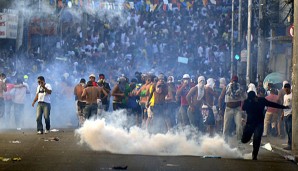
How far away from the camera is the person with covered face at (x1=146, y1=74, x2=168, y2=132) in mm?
21062

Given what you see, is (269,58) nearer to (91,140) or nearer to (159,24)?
(159,24)

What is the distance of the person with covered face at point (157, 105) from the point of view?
→ 21062mm

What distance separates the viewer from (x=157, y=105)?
2114 cm

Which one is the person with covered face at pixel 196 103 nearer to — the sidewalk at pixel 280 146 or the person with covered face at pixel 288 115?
the sidewalk at pixel 280 146

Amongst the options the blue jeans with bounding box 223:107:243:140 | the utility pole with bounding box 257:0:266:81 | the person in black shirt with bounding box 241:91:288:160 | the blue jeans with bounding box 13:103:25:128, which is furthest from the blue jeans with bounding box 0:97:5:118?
the person in black shirt with bounding box 241:91:288:160

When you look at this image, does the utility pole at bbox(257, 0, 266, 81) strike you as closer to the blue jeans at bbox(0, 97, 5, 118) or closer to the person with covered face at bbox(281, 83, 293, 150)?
the person with covered face at bbox(281, 83, 293, 150)

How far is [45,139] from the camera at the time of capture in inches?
760

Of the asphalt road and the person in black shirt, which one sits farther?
the person in black shirt

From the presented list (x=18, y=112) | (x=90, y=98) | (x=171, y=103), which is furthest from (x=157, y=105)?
(x=18, y=112)

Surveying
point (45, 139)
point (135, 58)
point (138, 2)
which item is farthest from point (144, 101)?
point (138, 2)

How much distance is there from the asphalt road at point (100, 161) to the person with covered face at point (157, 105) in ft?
13.6

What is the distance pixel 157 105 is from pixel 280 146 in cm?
382

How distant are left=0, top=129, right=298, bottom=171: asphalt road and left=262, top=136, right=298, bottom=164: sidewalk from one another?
0.70 ft

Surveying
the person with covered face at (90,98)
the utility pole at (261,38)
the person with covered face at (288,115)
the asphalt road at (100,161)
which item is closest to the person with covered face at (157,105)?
the person with covered face at (90,98)
